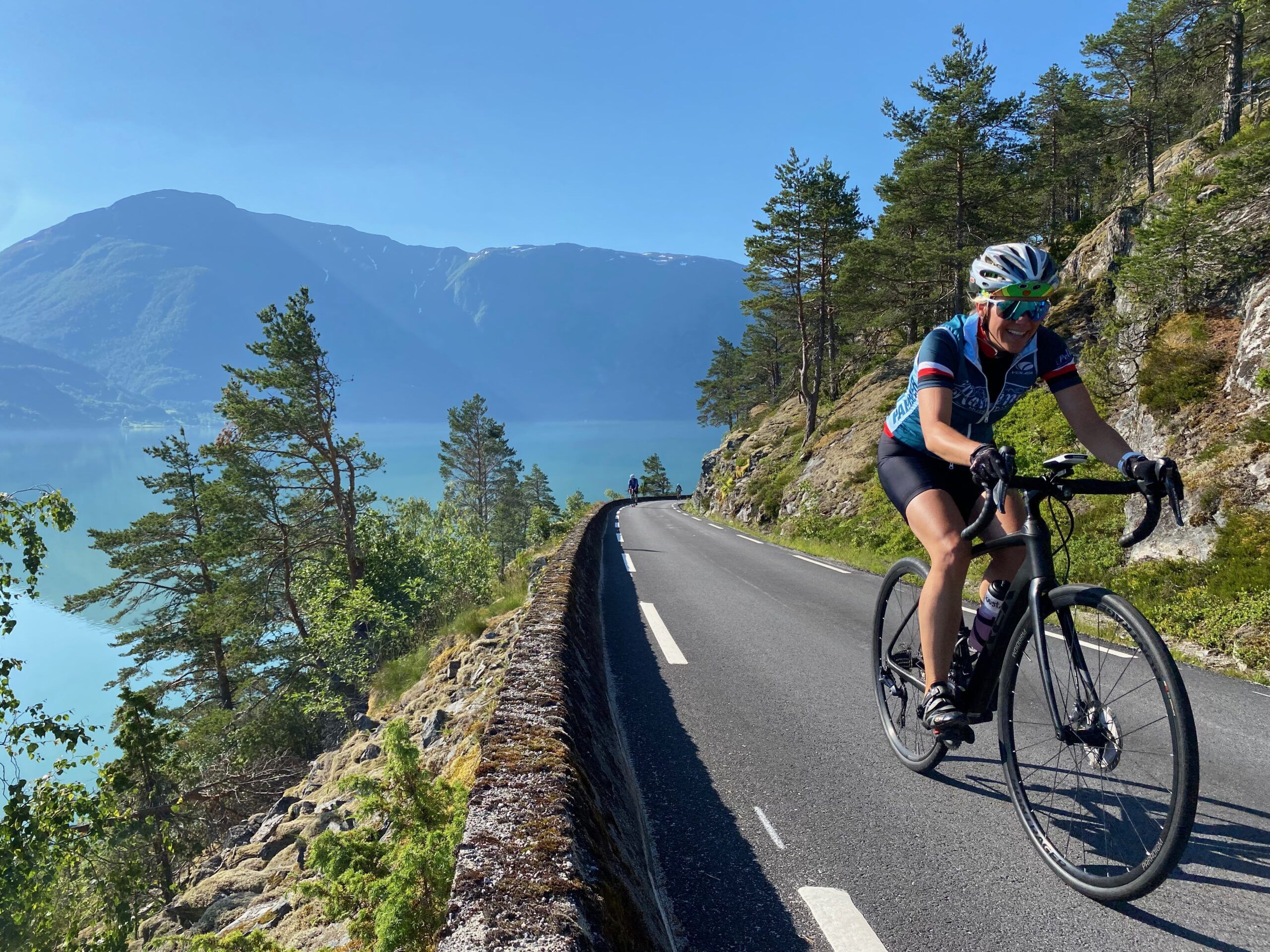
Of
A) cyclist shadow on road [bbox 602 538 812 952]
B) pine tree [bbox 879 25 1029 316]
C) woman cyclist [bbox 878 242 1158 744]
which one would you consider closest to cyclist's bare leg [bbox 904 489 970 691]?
woman cyclist [bbox 878 242 1158 744]

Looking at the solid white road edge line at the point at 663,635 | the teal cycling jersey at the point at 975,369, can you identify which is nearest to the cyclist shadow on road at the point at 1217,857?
the teal cycling jersey at the point at 975,369

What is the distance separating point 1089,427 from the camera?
2838 millimetres

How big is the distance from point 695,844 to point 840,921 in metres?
0.72

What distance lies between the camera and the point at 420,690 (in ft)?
29.8

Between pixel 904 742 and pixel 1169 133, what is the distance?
54.4 metres

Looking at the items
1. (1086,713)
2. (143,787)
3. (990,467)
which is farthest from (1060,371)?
(143,787)

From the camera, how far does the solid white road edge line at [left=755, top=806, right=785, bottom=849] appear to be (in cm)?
272

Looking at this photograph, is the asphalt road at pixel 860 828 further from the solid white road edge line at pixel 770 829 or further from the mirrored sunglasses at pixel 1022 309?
the mirrored sunglasses at pixel 1022 309

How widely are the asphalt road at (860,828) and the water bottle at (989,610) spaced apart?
0.84m

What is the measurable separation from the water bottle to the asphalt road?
84 centimetres

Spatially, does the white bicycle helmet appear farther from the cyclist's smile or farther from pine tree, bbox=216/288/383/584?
pine tree, bbox=216/288/383/584

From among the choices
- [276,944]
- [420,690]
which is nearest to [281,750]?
[420,690]

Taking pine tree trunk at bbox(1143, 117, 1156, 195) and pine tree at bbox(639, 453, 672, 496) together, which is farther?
pine tree at bbox(639, 453, 672, 496)

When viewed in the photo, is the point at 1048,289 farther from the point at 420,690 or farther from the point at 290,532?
A: the point at 290,532
